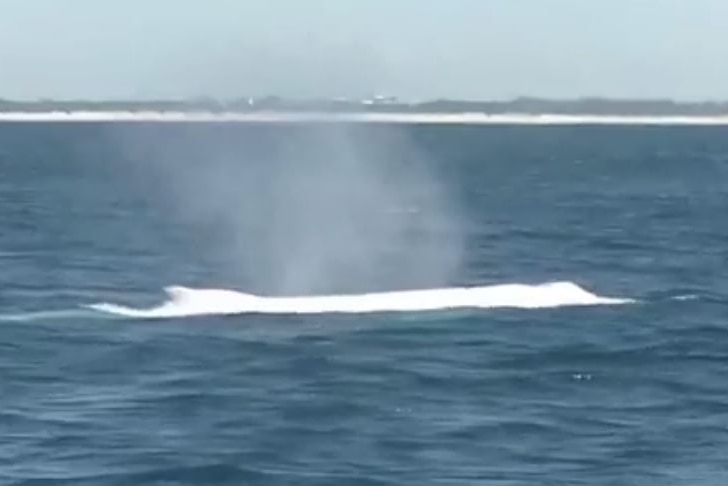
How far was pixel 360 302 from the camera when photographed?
60438 mm

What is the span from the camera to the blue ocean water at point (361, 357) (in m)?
37.5

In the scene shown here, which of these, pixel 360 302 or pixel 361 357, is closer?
pixel 361 357

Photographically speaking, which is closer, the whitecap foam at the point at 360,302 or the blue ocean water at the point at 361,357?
the blue ocean water at the point at 361,357

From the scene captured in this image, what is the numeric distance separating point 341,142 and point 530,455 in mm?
152561

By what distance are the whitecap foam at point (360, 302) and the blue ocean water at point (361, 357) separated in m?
0.16

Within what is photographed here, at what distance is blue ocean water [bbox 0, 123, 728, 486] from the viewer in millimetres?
37531

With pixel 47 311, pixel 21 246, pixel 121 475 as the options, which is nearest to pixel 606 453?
pixel 121 475

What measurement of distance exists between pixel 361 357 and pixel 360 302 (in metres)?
9.84

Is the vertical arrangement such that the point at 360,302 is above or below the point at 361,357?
below

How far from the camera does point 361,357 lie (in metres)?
50.7

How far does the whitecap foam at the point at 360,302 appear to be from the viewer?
58.9 m

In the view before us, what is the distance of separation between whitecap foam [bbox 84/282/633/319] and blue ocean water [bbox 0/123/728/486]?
158 millimetres

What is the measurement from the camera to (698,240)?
3711 inches

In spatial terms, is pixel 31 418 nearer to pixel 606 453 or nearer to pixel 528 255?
pixel 606 453
